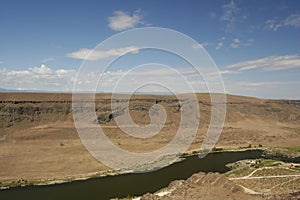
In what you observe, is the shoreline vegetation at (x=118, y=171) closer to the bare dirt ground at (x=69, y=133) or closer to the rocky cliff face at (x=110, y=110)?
the bare dirt ground at (x=69, y=133)

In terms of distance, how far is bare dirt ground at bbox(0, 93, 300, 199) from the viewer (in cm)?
4862

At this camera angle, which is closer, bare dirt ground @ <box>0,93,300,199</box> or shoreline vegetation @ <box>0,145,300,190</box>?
shoreline vegetation @ <box>0,145,300,190</box>

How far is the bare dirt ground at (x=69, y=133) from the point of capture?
48.6 meters

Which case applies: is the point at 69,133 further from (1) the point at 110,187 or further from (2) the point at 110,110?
(1) the point at 110,187

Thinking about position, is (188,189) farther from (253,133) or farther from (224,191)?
(253,133)

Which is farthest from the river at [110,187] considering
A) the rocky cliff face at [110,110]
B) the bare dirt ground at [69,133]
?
the rocky cliff face at [110,110]

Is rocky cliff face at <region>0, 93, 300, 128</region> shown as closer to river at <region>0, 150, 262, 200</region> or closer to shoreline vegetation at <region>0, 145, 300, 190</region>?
shoreline vegetation at <region>0, 145, 300, 190</region>

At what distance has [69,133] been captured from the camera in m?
72.6

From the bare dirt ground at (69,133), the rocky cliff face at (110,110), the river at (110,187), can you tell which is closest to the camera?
the river at (110,187)

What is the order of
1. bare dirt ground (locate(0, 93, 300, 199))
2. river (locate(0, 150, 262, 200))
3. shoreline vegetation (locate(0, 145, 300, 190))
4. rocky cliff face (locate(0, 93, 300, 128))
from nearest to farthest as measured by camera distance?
river (locate(0, 150, 262, 200)), shoreline vegetation (locate(0, 145, 300, 190)), bare dirt ground (locate(0, 93, 300, 199)), rocky cliff face (locate(0, 93, 300, 128))

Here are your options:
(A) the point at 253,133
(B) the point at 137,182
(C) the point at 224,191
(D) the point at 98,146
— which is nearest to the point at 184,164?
(B) the point at 137,182

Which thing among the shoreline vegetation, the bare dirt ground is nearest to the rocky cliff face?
the bare dirt ground

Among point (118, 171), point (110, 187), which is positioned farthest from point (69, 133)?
point (110, 187)

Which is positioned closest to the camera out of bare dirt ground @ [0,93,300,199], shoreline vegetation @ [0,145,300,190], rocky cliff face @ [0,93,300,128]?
shoreline vegetation @ [0,145,300,190]
